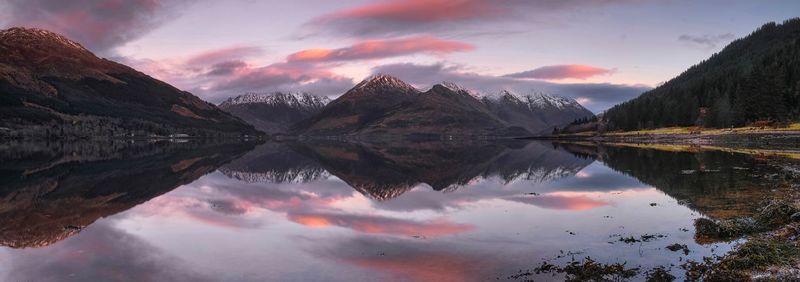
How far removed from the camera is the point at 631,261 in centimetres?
2145

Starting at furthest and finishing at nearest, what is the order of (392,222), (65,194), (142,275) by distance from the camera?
(65,194) → (392,222) → (142,275)

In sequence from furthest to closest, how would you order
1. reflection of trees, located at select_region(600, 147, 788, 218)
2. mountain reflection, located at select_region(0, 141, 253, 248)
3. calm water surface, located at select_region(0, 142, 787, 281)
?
1. reflection of trees, located at select_region(600, 147, 788, 218)
2. mountain reflection, located at select_region(0, 141, 253, 248)
3. calm water surface, located at select_region(0, 142, 787, 281)

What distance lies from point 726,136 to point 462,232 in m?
141

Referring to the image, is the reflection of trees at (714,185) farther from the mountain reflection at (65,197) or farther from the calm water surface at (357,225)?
the mountain reflection at (65,197)

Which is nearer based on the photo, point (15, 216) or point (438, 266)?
point (438, 266)

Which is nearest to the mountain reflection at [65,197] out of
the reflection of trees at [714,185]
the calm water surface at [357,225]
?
the calm water surface at [357,225]

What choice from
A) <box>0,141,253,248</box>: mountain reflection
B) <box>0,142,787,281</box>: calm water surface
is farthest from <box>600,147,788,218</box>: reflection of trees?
<box>0,141,253,248</box>: mountain reflection

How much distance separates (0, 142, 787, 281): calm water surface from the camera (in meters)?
22.0

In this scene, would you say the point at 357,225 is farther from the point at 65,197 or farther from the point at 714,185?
the point at 714,185

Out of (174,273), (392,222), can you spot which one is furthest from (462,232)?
(174,273)

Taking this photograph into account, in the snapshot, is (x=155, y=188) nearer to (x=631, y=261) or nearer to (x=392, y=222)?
(x=392, y=222)

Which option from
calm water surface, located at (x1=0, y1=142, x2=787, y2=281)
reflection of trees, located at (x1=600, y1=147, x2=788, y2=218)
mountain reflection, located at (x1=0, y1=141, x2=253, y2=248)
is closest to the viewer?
calm water surface, located at (x1=0, y1=142, x2=787, y2=281)

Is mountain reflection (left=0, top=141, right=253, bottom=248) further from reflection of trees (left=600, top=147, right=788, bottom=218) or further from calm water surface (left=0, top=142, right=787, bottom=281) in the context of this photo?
reflection of trees (left=600, top=147, right=788, bottom=218)

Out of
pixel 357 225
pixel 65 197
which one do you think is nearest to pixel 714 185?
→ pixel 357 225
